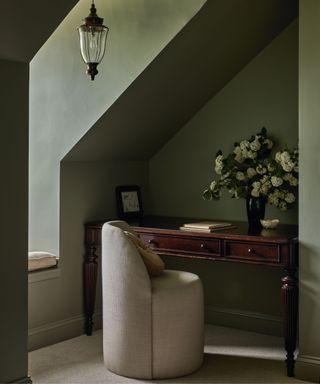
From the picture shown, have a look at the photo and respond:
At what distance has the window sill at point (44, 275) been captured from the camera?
13.7ft

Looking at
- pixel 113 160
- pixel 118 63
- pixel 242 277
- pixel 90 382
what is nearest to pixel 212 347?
pixel 242 277

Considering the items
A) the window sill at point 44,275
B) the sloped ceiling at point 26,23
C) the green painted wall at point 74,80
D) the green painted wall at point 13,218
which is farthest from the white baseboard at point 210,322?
the sloped ceiling at point 26,23

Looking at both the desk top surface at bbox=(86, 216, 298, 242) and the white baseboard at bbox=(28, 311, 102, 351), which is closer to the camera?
the desk top surface at bbox=(86, 216, 298, 242)

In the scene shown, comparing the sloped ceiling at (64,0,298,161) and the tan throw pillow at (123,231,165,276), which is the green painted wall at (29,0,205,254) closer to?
the sloped ceiling at (64,0,298,161)

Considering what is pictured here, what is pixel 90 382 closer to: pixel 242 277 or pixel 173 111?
pixel 242 277

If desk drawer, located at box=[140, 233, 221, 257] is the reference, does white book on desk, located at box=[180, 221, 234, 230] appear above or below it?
above

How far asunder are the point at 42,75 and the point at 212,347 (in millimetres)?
2109

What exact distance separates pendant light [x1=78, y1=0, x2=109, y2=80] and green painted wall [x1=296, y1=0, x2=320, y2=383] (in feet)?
3.55

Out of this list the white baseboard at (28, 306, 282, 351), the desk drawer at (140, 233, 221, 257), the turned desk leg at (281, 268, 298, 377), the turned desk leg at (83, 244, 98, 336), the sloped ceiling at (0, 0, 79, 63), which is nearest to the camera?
the sloped ceiling at (0, 0, 79, 63)

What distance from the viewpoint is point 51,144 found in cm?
439

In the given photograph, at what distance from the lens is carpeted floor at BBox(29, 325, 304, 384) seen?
3.65 m

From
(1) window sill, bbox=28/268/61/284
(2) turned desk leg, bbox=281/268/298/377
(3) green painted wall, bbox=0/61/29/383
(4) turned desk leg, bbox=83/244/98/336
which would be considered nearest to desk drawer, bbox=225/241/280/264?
(2) turned desk leg, bbox=281/268/298/377

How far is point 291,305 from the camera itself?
3689mm

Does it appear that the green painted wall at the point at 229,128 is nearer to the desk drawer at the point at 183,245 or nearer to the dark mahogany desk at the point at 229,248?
the dark mahogany desk at the point at 229,248
